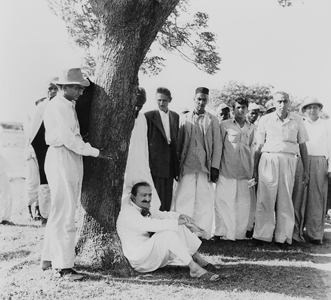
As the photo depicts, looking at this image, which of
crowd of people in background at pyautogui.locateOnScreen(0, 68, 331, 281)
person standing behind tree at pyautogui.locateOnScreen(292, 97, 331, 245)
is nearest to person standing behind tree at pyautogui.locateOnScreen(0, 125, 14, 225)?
crowd of people in background at pyautogui.locateOnScreen(0, 68, 331, 281)

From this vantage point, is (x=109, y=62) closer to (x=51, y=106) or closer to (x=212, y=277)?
(x=51, y=106)

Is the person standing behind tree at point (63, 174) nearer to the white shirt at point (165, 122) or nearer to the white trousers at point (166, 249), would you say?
the white trousers at point (166, 249)

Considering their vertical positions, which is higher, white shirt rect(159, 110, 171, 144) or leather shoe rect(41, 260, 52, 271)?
white shirt rect(159, 110, 171, 144)

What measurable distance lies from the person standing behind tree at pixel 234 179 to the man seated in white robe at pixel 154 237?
1.97 metres

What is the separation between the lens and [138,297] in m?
4.15

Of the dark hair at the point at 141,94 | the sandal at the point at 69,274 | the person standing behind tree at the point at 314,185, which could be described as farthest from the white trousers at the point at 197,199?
the sandal at the point at 69,274

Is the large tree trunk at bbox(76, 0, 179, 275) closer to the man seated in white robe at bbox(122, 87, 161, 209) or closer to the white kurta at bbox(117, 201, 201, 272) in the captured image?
the white kurta at bbox(117, 201, 201, 272)

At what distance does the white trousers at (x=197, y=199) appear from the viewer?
6863 millimetres

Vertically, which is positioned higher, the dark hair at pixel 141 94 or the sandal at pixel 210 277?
the dark hair at pixel 141 94

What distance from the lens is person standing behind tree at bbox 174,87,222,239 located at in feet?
22.4

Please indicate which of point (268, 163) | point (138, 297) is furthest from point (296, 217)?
point (138, 297)

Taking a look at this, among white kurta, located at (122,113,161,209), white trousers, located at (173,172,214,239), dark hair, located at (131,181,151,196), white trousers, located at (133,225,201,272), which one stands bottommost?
white trousers, located at (133,225,201,272)

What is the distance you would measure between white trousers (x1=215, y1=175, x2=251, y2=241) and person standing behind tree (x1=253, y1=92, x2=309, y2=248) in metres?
0.34

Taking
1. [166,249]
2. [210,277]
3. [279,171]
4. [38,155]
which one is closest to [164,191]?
[279,171]
